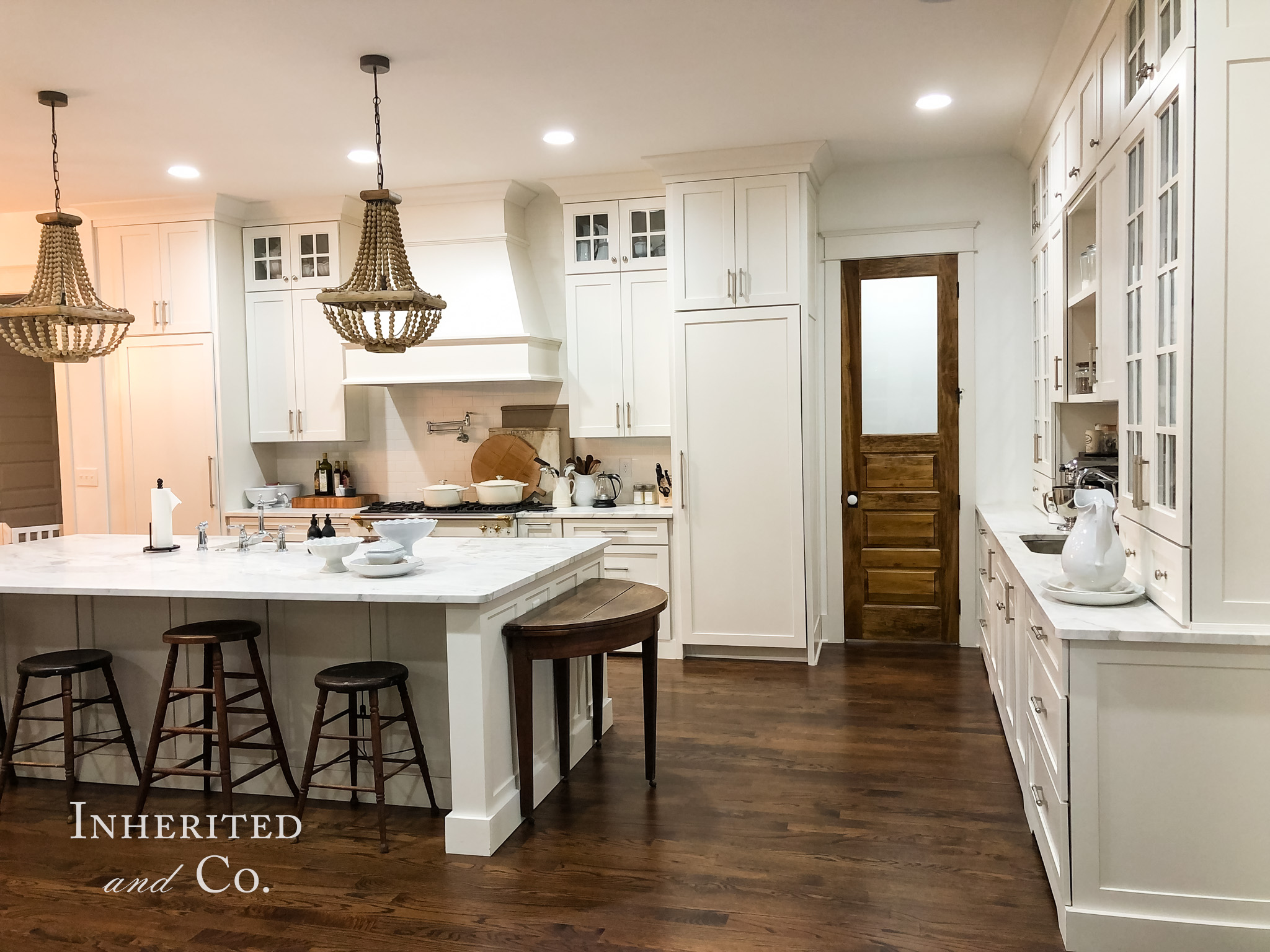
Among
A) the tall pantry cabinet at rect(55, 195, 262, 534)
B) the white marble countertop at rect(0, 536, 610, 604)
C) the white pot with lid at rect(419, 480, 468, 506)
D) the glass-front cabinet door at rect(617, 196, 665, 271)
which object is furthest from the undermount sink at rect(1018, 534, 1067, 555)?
the tall pantry cabinet at rect(55, 195, 262, 534)

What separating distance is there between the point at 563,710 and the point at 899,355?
3.22 meters

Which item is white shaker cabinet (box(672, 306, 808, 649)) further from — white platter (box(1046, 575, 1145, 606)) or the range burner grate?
white platter (box(1046, 575, 1145, 606))

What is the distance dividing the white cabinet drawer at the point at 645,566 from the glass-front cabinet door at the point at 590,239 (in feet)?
5.62

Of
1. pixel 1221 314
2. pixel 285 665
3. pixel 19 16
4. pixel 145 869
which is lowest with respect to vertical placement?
pixel 145 869

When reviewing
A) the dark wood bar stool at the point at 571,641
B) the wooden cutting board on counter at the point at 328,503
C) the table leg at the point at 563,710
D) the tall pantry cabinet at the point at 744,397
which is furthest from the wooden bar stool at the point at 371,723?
the wooden cutting board on counter at the point at 328,503

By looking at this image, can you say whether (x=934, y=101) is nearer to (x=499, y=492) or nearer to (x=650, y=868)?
(x=499, y=492)

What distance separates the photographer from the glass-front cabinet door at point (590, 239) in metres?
5.90

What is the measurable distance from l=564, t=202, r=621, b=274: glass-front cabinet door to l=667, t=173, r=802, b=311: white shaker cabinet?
0.53 meters

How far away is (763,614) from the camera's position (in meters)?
5.50

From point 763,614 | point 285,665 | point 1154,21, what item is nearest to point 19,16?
point 285,665

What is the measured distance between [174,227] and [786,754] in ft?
16.5

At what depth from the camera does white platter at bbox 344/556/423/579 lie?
345 cm

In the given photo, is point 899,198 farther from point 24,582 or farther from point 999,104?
point 24,582

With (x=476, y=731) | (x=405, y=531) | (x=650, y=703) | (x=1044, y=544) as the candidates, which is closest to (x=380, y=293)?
(x=405, y=531)
